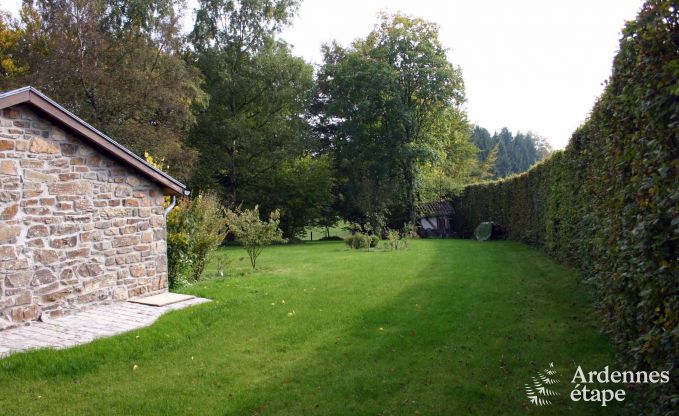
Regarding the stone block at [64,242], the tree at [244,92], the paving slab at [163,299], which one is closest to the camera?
the stone block at [64,242]

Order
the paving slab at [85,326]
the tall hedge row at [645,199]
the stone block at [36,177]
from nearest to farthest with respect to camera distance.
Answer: the tall hedge row at [645,199], the paving slab at [85,326], the stone block at [36,177]

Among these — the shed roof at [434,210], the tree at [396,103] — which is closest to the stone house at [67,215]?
the tree at [396,103]

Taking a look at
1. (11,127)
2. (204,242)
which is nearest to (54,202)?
(11,127)

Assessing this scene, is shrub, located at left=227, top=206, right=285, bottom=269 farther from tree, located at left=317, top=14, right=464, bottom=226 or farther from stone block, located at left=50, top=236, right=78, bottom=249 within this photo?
tree, located at left=317, top=14, right=464, bottom=226

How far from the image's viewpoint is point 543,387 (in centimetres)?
442

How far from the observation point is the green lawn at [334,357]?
14.4 ft

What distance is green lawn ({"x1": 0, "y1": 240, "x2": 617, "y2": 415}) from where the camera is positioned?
4.38 meters

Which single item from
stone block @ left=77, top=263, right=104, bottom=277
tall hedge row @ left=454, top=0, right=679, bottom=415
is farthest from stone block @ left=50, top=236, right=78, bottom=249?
tall hedge row @ left=454, top=0, right=679, bottom=415

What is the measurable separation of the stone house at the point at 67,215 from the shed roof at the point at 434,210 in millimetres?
19697

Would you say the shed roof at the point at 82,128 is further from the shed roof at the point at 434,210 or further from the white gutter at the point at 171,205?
the shed roof at the point at 434,210

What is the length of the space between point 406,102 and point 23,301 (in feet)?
79.1

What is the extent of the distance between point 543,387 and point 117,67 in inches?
806

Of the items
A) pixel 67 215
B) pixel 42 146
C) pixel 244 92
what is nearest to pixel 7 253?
pixel 67 215

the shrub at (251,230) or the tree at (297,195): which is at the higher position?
the tree at (297,195)
